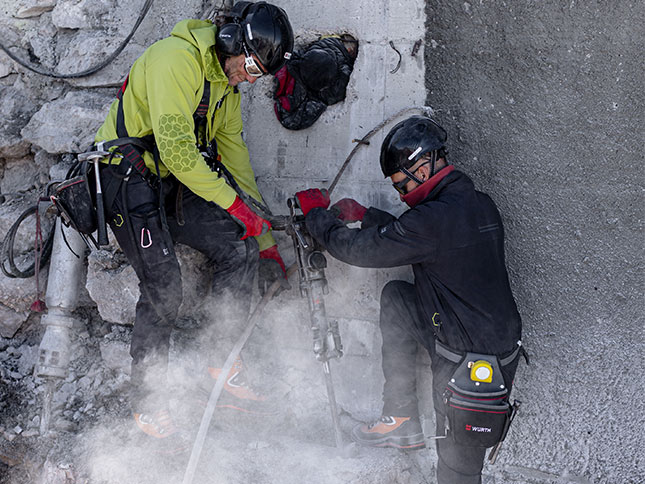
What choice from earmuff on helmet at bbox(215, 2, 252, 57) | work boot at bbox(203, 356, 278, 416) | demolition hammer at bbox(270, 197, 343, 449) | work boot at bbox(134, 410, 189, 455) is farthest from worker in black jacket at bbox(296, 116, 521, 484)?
work boot at bbox(134, 410, 189, 455)

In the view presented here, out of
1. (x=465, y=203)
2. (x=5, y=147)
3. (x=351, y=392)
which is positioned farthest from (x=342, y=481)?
(x=5, y=147)

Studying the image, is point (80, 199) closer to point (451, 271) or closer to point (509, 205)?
point (451, 271)

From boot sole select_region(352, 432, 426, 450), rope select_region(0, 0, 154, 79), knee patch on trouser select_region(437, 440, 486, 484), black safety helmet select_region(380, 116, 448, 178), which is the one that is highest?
rope select_region(0, 0, 154, 79)

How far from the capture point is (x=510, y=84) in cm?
328

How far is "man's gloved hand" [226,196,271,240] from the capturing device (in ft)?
9.98

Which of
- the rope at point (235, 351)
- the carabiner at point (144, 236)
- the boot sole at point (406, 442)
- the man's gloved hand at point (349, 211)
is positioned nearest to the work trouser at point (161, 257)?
the carabiner at point (144, 236)

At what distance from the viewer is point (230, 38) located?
112 inches

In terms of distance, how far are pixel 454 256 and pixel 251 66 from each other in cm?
139

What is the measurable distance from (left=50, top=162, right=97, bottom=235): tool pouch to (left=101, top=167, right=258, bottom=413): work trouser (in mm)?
83

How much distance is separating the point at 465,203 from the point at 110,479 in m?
2.50

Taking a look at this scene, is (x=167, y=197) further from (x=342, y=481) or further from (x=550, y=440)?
(x=550, y=440)

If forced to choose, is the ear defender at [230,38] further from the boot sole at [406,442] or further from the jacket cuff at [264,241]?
the boot sole at [406,442]

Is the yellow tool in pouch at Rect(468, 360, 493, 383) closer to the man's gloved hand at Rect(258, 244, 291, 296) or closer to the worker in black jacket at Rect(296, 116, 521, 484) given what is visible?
the worker in black jacket at Rect(296, 116, 521, 484)

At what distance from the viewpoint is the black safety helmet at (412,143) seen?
290 cm
